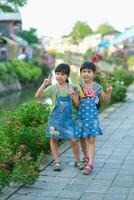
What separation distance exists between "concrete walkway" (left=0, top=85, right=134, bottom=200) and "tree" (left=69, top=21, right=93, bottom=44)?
94.9m

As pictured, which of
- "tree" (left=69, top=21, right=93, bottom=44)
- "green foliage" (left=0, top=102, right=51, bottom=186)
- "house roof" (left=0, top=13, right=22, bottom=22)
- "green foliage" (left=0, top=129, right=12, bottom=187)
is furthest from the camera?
"tree" (left=69, top=21, right=93, bottom=44)

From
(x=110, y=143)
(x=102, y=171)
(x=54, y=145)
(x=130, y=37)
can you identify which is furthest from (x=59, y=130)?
(x=130, y=37)

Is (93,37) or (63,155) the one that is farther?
(93,37)

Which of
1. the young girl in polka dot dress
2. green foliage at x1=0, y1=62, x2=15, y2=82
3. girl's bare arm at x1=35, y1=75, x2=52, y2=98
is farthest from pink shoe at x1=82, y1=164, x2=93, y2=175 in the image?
green foliage at x1=0, y1=62, x2=15, y2=82

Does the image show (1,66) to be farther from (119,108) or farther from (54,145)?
(54,145)

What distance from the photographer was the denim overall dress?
6926 millimetres

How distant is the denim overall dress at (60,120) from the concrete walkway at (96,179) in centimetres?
47

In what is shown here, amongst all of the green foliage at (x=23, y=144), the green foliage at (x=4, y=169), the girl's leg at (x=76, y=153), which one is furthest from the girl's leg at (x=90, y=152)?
the green foliage at (x=4, y=169)

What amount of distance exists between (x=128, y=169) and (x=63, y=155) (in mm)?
1234

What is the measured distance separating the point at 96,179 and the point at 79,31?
327 feet

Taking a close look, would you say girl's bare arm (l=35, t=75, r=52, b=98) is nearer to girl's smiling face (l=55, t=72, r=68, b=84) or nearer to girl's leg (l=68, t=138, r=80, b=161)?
girl's smiling face (l=55, t=72, r=68, b=84)

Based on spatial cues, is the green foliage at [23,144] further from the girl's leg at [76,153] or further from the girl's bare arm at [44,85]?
the girl's bare arm at [44,85]

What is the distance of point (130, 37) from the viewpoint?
65.7m

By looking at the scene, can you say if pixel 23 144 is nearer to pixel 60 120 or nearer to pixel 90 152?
pixel 60 120
